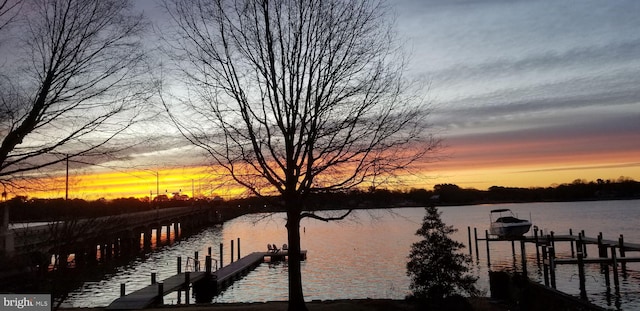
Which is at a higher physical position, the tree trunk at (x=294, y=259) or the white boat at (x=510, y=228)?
the tree trunk at (x=294, y=259)

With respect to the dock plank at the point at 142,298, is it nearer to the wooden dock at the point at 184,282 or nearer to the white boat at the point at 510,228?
the wooden dock at the point at 184,282

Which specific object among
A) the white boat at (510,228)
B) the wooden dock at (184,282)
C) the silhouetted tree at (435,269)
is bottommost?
the wooden dock at (184,282)

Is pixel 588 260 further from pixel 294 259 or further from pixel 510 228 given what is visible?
pixel 510 228

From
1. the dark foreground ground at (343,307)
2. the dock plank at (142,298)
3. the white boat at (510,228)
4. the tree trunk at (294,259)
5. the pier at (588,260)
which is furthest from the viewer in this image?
the white boat at (510,228)

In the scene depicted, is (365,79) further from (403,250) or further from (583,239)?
→ (403,250)

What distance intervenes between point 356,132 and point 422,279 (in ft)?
22.4

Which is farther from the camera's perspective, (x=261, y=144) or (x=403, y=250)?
(x=403, y=250)

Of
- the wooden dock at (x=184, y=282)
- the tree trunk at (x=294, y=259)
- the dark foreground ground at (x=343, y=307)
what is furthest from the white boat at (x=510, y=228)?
the tree trunk at (x=294, y=259)

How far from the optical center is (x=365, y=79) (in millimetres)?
14812

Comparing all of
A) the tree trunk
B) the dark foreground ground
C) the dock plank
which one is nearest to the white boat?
the dock plank

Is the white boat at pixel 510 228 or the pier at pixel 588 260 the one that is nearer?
the pier at pixel 588 260

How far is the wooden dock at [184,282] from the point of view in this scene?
78.0ft

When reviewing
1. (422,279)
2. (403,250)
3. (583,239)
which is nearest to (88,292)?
(422,279)

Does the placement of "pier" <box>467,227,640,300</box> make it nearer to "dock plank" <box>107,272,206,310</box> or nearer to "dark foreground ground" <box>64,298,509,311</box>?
"dark foreground ground" <box>64,298,509,311</box>
